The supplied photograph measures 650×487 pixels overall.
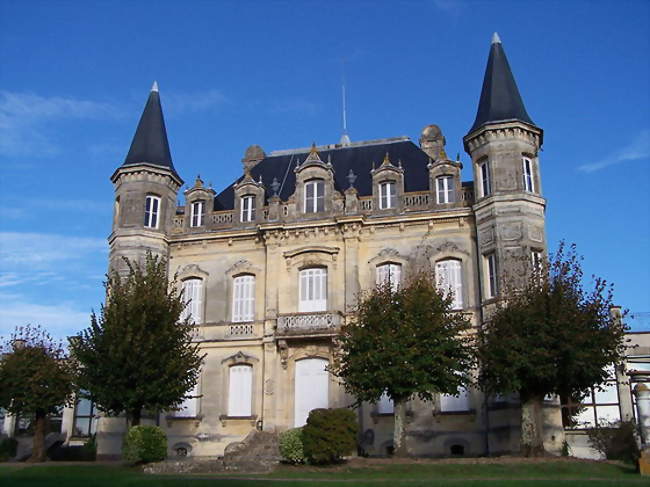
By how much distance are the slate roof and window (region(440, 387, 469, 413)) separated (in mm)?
8356

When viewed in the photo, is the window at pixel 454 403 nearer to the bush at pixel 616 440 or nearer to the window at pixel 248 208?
the bush at pixel 616 440

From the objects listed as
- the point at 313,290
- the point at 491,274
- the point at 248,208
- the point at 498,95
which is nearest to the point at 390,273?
the point at 313,290

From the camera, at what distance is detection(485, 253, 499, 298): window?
25.6 metres

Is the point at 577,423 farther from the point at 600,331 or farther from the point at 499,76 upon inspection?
the point at 499,76

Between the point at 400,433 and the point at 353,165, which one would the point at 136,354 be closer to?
the point at 400,433

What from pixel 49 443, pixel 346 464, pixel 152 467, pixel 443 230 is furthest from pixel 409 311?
pixel 49 443

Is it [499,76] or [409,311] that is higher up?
[499,76]

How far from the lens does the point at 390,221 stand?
27.8 m

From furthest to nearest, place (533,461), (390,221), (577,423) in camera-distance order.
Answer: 1. (390,221)
2. (577,423)
3. (533,461)

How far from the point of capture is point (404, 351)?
68.2ft

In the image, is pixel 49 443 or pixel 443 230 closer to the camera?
pixel 443 230

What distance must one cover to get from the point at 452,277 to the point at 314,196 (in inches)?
260

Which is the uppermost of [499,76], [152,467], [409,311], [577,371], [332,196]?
[499,76]

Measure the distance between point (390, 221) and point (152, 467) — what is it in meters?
12.7
